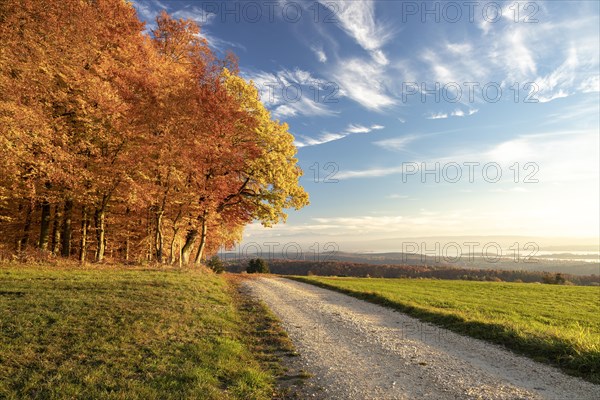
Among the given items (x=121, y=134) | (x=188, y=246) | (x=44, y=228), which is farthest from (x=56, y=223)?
(x=121, y=134)

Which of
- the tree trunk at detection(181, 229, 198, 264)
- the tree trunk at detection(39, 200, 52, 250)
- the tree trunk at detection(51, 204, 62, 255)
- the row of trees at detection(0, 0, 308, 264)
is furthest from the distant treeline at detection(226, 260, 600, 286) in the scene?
the tree trunk at detection(39, 200, 52, 250)

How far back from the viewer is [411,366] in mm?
8273

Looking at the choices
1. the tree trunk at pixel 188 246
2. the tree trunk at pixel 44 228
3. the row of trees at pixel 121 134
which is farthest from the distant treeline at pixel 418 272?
the tree trunk at pixel 44 228

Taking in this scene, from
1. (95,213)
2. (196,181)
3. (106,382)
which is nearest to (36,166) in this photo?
(95,213)

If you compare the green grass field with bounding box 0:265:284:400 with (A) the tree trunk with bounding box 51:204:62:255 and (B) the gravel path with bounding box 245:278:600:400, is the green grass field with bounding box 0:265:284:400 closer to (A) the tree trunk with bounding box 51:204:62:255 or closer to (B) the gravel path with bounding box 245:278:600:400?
(B) the gravel path with bounding box 245:278:600:400

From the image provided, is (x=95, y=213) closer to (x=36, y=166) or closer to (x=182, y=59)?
(x=36, y=166)

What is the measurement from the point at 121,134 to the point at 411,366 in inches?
925

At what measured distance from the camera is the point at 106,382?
6.43 metres

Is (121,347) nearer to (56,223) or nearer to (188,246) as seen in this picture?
(188,246)

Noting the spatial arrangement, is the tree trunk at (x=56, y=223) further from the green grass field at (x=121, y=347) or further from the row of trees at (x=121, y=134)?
the green grass field at (x=121, y=347)

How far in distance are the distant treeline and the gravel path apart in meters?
36.8

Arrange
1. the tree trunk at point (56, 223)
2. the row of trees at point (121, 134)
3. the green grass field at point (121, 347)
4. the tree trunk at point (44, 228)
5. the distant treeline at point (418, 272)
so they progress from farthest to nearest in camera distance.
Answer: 1. the distant treeline at point (418, 272)
2. the tree trunk at point (56, 223)
3. the tree trunk at point (44, 228)
4. the row of trees at point (121, 134)
5. the green grass field at point (121, 347)

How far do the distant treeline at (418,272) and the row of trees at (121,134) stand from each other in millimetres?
22419

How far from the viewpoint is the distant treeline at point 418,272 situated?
53750 mm
